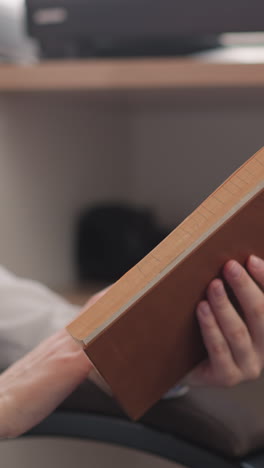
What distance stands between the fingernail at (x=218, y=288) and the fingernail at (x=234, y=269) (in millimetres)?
12

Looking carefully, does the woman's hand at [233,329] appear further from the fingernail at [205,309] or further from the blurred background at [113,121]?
the blurred background at [113,121]

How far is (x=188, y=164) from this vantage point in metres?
1.65

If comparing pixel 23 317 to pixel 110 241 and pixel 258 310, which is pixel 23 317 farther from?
pixel 110 241

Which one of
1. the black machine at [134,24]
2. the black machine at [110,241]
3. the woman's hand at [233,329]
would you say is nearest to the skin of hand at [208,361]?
the woman's hand at [233,329]

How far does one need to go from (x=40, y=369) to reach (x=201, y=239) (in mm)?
210

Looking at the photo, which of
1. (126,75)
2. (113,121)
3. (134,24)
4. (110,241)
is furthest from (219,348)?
(113,121)

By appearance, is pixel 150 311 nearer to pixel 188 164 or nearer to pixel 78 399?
pixel 78 399

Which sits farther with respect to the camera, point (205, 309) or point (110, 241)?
point (110, 241)

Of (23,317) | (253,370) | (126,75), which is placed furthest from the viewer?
(126,75)

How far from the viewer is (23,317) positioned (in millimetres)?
686

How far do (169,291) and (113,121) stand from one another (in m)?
1.25

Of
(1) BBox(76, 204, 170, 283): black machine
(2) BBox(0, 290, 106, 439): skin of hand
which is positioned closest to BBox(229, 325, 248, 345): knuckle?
(2) BBox(0, 290, 106, 439): skin of hand

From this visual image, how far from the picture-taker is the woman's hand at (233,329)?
45 centimetres

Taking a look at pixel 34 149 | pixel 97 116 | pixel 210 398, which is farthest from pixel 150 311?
pixel 97 116
